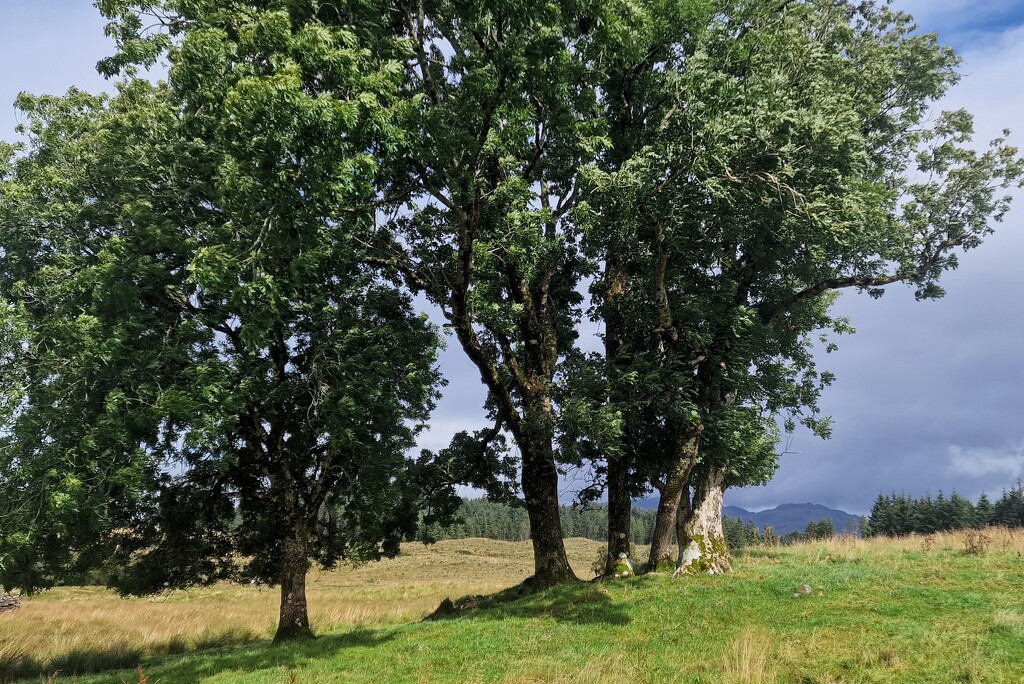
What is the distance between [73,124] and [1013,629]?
25.4 m

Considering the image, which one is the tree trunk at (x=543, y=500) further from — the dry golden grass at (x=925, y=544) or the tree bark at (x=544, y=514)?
A: the dry golden grass at (x=925, y=544)

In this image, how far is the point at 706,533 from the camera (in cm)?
1794

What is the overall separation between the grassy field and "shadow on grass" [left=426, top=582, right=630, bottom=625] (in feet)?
0.24

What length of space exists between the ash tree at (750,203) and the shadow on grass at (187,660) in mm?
10133

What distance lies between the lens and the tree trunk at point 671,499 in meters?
17.5

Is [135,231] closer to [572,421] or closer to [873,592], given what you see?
[572,421]

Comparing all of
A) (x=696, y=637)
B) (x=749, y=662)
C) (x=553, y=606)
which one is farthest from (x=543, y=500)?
(x=749, y=662)

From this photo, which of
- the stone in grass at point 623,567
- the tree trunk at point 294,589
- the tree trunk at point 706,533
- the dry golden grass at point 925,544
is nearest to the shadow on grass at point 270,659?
the tree trunk at point 294,589

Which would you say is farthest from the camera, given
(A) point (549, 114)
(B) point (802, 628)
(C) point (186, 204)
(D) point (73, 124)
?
(D) point (73, 124)

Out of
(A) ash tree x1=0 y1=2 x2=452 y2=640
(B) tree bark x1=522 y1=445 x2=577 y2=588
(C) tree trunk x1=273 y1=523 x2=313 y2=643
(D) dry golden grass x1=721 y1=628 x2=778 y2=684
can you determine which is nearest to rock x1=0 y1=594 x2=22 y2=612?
(A) ash tree x1=0 y1=2 x2=452 y2=640

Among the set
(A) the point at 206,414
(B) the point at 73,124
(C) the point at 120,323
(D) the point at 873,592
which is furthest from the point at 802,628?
(B) the point at 73,124

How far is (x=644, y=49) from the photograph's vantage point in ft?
53.9

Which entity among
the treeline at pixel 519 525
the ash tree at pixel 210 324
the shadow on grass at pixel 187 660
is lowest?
the treeline at pixel 519 525

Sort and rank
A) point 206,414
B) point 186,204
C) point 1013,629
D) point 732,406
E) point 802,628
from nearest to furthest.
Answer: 1. point 1013,629
2. point 802,628
3. point 206,414
4. point 186,204
5. point 732,406
